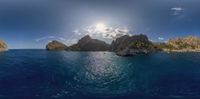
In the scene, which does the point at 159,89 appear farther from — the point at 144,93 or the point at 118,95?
the point at 118,95

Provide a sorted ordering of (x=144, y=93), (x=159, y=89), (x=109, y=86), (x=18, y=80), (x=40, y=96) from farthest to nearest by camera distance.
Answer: (x=18, y=80), (x=109, y=86), (x=159, y=89), (x=144, y=93), (x=40, y=96)

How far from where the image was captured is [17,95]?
78.9m

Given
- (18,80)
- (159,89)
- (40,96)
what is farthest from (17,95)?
(159,89)

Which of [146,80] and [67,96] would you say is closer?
[67,96]

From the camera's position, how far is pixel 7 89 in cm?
8775

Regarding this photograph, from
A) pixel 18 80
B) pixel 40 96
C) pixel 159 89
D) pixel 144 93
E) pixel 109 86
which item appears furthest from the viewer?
pixel 18 80

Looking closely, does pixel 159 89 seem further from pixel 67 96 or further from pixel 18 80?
pixel 18 80

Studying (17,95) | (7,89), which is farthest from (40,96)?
(7,89)

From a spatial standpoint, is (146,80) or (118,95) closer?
(118,95)

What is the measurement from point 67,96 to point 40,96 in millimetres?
7225

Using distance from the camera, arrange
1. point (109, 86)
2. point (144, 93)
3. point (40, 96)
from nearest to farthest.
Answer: point (40, 96) < point (144, 93) < point (109, 86)

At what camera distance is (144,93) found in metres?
83.9

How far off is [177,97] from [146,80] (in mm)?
29528

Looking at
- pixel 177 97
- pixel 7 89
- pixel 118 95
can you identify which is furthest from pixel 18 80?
pixel 177 97
